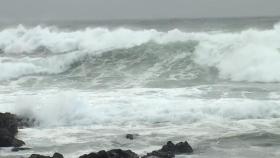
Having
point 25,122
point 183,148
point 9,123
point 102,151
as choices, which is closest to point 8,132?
point 9,123

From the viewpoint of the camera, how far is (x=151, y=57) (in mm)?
28844

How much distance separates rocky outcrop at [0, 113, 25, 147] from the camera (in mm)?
13312

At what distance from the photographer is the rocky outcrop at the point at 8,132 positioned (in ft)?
43.7

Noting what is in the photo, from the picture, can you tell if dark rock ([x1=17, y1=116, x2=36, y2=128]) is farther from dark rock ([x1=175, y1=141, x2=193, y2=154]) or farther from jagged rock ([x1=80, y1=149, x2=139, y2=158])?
dark rock ([x1=175, y1=141, x2=193, y2=154])

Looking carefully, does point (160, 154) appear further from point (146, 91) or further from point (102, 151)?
point (146, 91)

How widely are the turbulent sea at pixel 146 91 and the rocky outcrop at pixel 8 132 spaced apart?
321 mm

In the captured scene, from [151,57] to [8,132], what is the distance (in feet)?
51.6

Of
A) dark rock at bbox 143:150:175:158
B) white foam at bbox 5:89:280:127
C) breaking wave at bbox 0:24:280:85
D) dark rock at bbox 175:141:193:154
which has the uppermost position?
breaking wave at bbox 0:24:280:85

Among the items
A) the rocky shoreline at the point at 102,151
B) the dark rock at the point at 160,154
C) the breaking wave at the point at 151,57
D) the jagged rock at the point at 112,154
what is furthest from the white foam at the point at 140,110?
the breaking wave at the point at 151,57

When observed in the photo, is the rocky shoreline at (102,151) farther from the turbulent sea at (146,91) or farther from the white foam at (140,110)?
the white foam at (140,110)

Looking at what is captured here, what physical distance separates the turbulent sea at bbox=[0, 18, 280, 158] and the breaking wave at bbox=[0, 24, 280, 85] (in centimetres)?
5

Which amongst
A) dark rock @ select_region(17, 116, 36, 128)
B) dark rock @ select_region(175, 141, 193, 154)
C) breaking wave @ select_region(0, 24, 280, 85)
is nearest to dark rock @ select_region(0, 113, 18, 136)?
dark rock @ select_region(17, 116, 36, 128)

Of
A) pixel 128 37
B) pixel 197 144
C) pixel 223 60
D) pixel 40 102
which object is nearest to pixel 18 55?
pixel 128 37

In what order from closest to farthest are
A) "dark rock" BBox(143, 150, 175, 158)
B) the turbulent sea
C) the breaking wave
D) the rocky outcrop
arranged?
"dark rock" BBox(143, 150, 175, 158)
the rocky outcrop
the turbulent sea
the breaking wave
